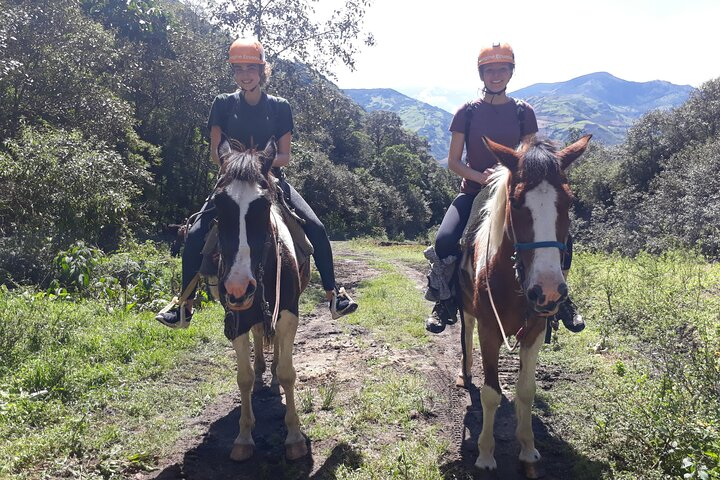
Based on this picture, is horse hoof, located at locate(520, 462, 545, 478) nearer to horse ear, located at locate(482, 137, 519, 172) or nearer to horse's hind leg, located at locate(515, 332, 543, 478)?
horse's hind leg, located at locate(515, 332, 543, 478)

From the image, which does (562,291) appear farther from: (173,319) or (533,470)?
(173,319)

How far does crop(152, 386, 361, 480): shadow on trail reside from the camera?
344cm

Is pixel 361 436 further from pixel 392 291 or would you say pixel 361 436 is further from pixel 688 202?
pixel 688 202

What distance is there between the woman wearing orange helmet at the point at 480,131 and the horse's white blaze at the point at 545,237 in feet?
4.57

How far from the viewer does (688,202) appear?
17.7 m

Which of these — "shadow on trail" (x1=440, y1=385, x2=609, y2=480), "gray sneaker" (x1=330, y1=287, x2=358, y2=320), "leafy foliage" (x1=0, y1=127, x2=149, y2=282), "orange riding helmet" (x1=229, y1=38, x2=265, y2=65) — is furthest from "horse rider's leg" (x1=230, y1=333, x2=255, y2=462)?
"leafy foliage" (x1=0, y1=127, x2=149, y2=282)

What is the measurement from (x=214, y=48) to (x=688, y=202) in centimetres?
2029

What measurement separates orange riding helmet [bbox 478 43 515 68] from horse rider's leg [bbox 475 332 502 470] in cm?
264

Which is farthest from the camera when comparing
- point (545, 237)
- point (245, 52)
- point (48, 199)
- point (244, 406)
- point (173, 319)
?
point (48, 199)

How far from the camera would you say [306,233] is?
463 centimetres

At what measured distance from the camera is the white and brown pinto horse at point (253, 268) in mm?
3066

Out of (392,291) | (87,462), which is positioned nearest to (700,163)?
(392,291)

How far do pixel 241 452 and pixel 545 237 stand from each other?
295 centimetres

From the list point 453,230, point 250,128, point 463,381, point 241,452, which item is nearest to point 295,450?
point 241,452
